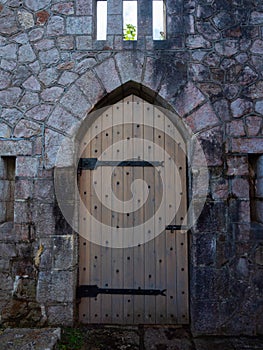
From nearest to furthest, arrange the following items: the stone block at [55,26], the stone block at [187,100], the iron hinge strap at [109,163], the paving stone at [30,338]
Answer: the paving stone at [30,338] < the stone block at [187,100] < the stone block at [55,26] < the iron hinge strap at [109,163]

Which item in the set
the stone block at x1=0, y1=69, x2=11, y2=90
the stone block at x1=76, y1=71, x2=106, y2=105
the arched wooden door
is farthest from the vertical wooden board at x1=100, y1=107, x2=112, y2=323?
the stone block at x1=0, y1=69, x2=11, y2=90

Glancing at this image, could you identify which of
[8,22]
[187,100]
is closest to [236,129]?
[187,100]

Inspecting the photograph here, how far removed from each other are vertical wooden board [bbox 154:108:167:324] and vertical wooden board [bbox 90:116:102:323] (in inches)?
23.1

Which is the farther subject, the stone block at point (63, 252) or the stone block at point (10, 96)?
the stone block at point (10, 96)

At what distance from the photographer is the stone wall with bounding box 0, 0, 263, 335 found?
283 centimetres

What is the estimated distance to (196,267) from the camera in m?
2.81

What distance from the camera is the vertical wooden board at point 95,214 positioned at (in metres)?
3.06

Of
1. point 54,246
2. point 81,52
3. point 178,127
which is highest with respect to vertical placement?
point 81,52

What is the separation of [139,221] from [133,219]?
65 mm

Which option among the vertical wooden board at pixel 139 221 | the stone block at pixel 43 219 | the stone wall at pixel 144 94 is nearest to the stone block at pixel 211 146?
the stone wall at pixel 144 94

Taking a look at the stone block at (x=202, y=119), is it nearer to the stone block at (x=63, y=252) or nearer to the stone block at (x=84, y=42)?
the stone block at (x=84, y=42)

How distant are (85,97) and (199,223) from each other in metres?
1.65

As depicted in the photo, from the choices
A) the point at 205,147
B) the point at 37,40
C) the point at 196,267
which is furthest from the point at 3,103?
the point at 196,267

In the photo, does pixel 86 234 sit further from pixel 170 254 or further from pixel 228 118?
pixel 228 118
